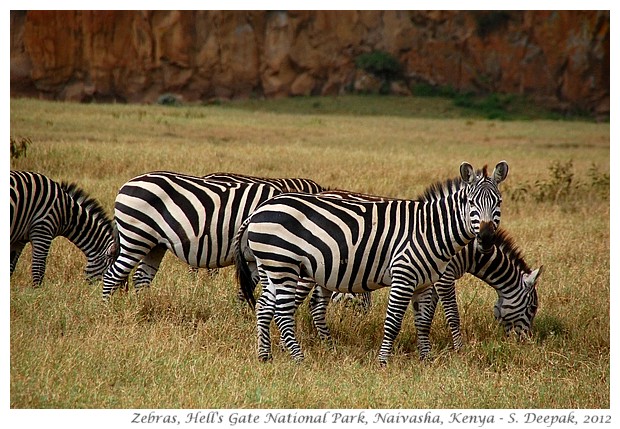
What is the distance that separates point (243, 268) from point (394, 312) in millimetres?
1441

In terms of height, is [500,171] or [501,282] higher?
[500,171]

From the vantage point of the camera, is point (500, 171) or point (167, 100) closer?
point (500, 171)

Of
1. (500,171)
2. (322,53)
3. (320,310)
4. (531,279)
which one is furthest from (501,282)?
(322,53)

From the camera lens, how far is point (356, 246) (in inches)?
277

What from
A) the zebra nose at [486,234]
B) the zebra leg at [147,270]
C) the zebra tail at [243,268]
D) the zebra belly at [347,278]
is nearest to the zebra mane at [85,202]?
the zebra leg at [147,270]

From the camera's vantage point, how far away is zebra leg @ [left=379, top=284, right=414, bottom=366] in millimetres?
6918

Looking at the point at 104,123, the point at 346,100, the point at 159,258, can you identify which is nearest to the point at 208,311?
the point at 159,258

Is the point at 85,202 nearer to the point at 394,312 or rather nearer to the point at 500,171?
the point at 394,312

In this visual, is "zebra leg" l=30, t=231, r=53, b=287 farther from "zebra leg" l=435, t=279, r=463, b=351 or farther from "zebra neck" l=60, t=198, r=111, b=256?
"zebra leg" l=435, t=279, r=463, b=351

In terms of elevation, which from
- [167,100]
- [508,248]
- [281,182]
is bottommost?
[508,248]

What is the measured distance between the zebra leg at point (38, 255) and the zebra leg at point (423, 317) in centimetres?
406
